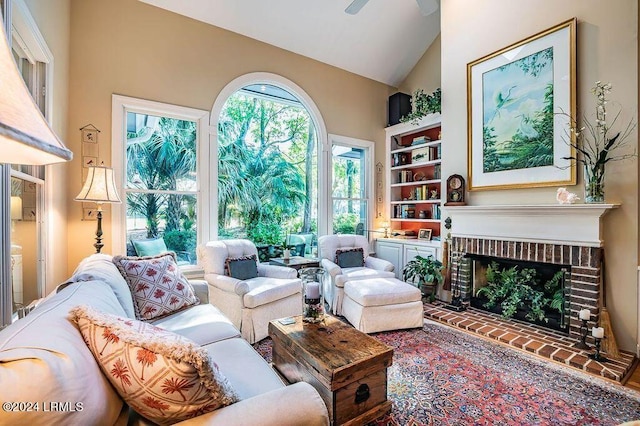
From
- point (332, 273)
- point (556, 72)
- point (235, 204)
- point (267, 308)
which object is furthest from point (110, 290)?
point (556, 72)

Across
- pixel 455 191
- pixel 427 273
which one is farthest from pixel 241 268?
pixel 455 191

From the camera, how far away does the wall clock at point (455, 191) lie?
12.5 feet

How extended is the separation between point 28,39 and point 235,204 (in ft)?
8.59

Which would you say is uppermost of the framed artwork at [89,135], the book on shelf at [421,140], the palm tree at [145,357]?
the book on shelf at [421,140]

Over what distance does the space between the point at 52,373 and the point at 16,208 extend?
184cm

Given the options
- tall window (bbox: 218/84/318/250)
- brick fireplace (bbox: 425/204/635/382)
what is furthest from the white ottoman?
tall window (bbox: 218/84/318/250)

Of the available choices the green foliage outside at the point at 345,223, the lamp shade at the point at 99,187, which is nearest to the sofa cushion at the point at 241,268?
the lamp shade at the point at 99,187

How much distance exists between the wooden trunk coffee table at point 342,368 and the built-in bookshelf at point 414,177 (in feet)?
10.2

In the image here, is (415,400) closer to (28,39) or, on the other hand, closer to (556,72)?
(556,72)

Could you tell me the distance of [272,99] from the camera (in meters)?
4.52

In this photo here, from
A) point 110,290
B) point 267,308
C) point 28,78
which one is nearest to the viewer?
point 110,290

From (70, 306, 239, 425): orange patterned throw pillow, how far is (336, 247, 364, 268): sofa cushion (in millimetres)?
3071

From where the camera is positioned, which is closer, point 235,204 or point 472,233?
point 472,233

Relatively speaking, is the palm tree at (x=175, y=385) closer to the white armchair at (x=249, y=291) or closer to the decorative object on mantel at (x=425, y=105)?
the white armchair at (x=249, y=291)
